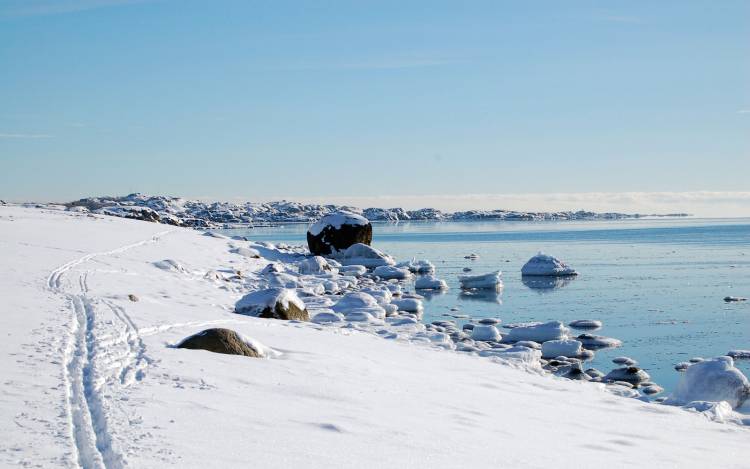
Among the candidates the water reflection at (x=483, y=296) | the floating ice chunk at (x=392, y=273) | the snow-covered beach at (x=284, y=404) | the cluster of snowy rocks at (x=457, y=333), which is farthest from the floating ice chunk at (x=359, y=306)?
the floating ice chunk at (x=392, y=273)

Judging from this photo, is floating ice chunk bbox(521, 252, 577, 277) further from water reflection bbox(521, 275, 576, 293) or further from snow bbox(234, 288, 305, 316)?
snow bbox(234, 288, 305, 316)

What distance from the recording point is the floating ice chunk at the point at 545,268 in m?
27.1

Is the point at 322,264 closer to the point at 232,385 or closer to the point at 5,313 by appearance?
the point at 5,313

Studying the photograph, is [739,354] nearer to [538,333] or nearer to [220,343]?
[538,333]

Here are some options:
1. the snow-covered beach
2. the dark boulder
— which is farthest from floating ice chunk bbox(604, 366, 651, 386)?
the dark boulder

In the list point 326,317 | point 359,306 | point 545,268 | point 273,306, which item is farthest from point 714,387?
point 545,268

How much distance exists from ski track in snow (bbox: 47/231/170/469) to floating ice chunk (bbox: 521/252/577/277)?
19782 mm

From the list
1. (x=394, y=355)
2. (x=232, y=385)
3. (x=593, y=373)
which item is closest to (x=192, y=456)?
(x=232, y=385)

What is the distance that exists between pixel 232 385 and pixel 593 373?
21.6 ft

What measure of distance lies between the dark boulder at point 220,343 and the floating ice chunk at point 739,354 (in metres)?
8.56

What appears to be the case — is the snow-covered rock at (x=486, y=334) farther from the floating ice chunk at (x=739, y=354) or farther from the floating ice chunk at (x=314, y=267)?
the floating ice chunk at (x=314, y=267)

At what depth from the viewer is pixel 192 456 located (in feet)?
14.0

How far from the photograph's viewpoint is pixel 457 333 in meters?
14.2

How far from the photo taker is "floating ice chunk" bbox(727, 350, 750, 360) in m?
11.9
